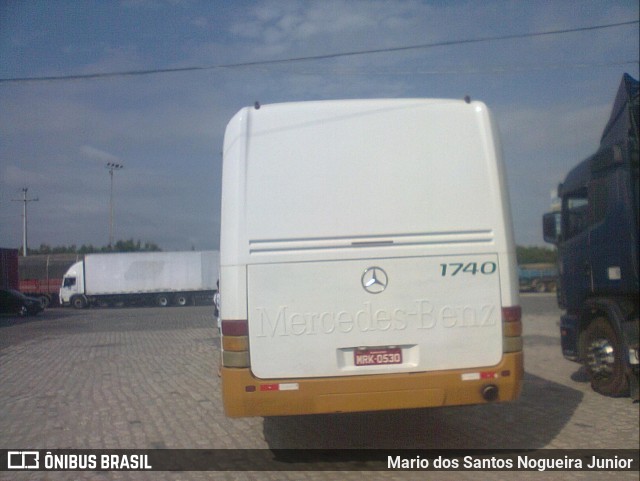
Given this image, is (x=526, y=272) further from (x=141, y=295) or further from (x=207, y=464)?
(x=207, y=464)

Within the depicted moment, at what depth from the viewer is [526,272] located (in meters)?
36.1

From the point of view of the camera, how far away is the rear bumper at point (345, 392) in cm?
556

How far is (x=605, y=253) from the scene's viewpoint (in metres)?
8.49

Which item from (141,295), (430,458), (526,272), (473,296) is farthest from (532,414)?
(141,295)

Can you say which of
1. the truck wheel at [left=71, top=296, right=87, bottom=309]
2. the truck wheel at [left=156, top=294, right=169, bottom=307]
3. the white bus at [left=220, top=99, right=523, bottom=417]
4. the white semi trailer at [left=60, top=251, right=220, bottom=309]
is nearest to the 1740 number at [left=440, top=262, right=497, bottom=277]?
the white bus at [left=220, top=99, right=523, bottom=417]

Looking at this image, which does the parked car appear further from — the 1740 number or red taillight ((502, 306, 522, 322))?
red taillight ((502, 306, 522, 322))

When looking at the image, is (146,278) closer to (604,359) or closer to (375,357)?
(604,359)

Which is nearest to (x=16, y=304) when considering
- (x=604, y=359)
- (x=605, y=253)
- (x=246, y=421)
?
(x=246, y=421)

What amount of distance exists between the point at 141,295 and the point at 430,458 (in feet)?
130

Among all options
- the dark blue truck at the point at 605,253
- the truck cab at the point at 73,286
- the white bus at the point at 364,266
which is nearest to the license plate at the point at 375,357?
the white bus at the point at 364,266

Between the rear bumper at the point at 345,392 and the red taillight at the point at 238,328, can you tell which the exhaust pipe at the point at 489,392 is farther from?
the red taillight at the point at 238,328

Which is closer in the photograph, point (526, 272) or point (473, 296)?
point (473, 296)

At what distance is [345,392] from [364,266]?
3.52ft

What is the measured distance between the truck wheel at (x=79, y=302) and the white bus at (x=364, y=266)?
38838 mm
